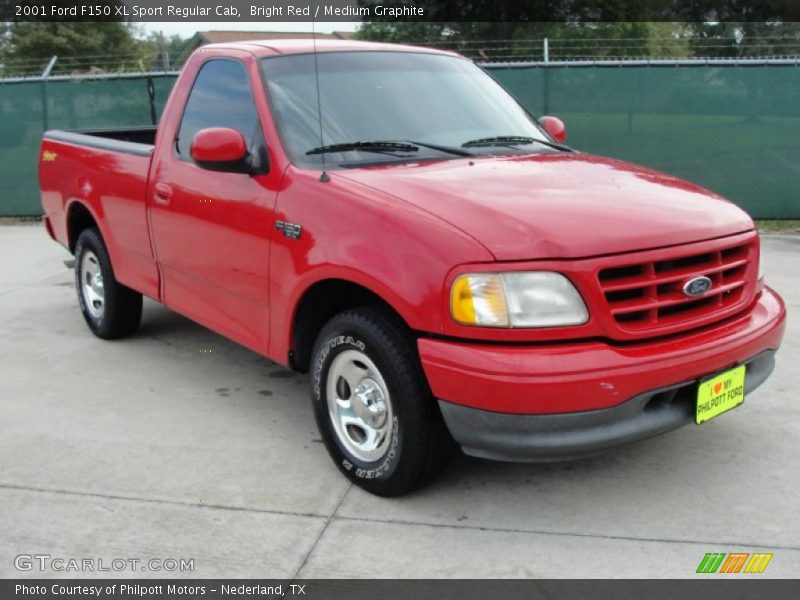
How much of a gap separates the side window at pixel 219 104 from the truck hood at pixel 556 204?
0.88 meters

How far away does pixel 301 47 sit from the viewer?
477cm

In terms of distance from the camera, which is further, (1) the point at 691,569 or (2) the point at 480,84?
(2) the point at 480,84

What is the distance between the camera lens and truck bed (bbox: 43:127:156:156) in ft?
18.1

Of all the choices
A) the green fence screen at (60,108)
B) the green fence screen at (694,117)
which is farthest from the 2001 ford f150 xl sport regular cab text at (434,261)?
the green fence screen at (60,108)

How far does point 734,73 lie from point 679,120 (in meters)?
0.78

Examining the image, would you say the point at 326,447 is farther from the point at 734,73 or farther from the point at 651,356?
the point at 734,73

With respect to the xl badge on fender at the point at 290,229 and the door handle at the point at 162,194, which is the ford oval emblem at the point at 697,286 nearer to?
the xl badge on fender at the point at 290,229

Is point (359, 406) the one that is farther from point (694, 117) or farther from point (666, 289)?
point (694, 117)

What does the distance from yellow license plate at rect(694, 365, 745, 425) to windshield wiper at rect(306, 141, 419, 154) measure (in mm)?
1716

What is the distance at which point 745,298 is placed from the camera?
3861 mm

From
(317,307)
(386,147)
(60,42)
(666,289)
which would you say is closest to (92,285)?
(317,307)

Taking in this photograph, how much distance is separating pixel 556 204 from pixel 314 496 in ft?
5.18

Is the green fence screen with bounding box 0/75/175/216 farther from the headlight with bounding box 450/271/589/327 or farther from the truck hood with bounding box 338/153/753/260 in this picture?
the headlight with bounding box 450/271/589/327

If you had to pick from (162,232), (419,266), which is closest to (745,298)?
(419,266)
